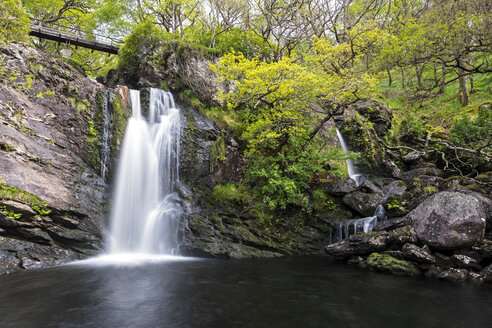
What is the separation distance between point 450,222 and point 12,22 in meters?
16.4

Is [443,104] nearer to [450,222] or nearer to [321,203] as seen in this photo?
[321,203]

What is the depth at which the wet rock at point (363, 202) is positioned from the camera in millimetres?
10430

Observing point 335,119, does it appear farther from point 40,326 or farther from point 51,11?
point 51,11

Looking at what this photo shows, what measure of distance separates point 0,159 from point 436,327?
1057cm

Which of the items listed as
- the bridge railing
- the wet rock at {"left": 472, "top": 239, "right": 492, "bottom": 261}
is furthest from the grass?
the bridge railing

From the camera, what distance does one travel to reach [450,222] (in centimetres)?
733

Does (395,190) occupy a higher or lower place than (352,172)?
lower

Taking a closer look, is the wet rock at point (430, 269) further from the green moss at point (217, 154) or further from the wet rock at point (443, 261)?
the green moss at point (217, 154)

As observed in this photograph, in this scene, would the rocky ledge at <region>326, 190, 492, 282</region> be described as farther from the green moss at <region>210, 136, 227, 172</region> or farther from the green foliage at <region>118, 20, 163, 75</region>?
the green foliage at <region>118, 20, 163, 75</region>

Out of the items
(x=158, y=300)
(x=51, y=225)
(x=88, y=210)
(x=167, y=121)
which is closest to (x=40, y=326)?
(x=158, y=300)

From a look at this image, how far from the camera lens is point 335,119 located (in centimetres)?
1633

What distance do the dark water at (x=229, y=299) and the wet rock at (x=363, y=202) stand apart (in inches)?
135

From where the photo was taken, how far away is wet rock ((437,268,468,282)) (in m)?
6.71

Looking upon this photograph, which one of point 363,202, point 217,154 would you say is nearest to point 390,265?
point 363,202
